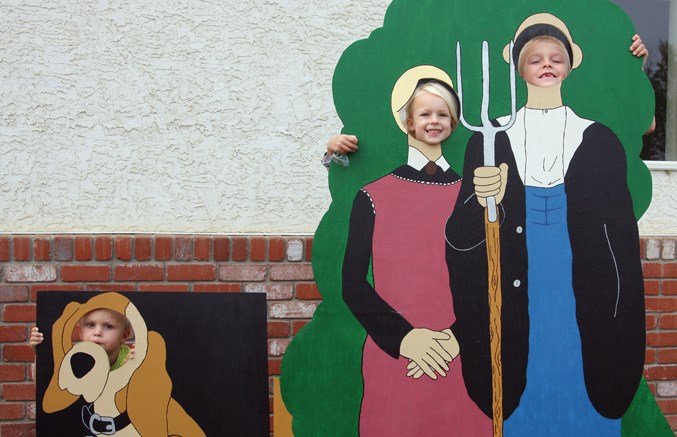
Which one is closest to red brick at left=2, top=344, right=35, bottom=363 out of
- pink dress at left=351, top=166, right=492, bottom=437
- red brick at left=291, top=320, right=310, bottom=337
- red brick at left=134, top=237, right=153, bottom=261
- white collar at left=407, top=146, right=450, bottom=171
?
red brick at left=134, top=237, right=153, bottom=261

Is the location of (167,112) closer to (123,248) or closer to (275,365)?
(123,248)

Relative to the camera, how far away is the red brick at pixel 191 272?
117 inches

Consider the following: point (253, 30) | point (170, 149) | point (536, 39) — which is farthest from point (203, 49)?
point (536, 39)

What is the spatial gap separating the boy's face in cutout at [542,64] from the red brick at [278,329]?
1.54 metres

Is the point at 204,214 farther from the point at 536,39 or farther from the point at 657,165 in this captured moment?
the point at 657,165

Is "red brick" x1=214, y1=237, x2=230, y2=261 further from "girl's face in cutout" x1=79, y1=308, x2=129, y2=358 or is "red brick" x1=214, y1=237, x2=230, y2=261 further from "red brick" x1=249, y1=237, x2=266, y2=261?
"girl's face in cutout" x1=79, y1=308, x2=129, y2=358

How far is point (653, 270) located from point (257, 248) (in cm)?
189

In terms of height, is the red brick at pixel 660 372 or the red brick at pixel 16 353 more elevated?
the red brick at pixel 16 353

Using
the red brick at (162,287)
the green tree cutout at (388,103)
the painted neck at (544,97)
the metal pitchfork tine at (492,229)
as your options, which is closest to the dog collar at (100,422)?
the green tree cutout at (388,103)

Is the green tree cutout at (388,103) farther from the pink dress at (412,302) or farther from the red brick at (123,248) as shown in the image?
the red brick at (123,248)

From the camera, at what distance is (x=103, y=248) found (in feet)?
9.64

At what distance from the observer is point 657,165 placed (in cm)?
322

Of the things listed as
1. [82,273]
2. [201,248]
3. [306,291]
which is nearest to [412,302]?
[306,291]

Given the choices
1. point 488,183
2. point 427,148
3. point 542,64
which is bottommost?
point 488,183
